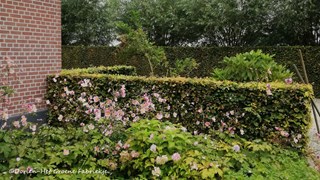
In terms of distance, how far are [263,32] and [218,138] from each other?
33.2ft

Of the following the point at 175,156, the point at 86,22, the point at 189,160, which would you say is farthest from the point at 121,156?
the point at 86,22

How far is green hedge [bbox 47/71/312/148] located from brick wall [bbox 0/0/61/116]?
30.2 inches

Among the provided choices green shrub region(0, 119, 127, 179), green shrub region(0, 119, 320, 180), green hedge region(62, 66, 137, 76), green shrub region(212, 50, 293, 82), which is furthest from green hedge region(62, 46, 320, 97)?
green shrub region(0, 119, 127, 179)

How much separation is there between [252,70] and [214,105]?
3.71 ft

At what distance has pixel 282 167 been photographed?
14.0 ft

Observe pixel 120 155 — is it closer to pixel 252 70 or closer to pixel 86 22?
pixel 252 70

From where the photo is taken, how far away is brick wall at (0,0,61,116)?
5778mm

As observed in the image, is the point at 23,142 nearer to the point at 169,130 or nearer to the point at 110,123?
the point at 110,123

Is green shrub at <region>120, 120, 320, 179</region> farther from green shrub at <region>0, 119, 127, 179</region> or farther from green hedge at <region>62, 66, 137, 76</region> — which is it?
green hedge at <region>62, 66, 137, 76</region>

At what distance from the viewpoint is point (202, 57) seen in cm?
1380

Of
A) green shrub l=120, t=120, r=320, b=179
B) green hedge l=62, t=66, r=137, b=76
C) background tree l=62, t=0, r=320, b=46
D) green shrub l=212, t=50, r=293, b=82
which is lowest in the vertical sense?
green shrub l=120, t=120, r=320, b=179

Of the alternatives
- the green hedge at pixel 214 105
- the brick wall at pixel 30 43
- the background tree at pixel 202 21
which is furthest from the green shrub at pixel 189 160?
the background tree at pixel 202 21

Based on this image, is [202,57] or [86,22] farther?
[86,22]

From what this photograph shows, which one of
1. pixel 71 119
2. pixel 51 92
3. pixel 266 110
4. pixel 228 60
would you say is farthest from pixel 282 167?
pixel 51 92
